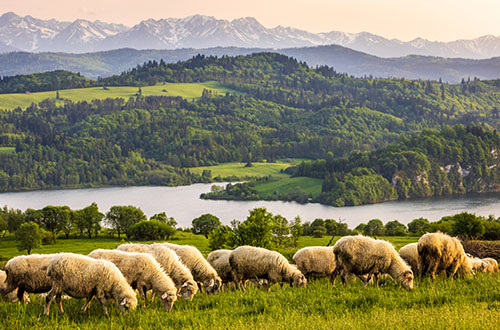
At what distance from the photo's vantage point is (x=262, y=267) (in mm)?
19594

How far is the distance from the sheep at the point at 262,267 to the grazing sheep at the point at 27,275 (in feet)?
21.0

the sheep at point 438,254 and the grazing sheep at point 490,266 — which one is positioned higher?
the sheep at point 438,254

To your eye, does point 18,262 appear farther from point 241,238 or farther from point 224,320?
point 241,238

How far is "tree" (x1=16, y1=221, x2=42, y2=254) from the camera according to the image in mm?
78938

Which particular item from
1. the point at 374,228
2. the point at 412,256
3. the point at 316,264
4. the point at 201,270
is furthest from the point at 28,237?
the point at 412,256

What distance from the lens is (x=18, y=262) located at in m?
16.8

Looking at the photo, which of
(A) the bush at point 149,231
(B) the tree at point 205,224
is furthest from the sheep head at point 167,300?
(B) the tree at point 205,224

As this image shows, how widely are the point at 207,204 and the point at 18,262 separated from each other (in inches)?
6424

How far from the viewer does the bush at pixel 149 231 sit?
92.9m

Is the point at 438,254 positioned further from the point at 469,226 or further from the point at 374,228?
the point at 374,228

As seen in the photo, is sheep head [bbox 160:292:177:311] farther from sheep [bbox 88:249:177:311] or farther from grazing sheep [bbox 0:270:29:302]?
grazing sheep [bbox 0:270:29:302]

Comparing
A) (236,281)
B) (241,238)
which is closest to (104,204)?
(241,238)

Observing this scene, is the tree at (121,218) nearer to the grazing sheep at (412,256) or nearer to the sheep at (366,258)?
the grazing sheep at (412,256)

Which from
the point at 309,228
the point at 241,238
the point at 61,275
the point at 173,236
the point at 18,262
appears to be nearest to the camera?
the point at 61,275
